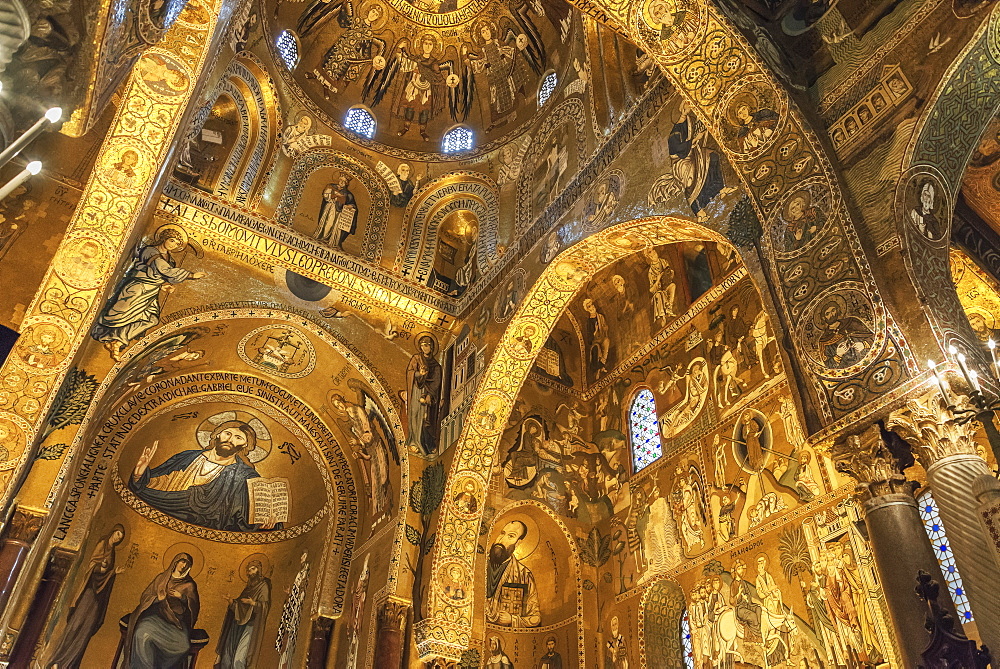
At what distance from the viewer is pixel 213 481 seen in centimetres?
1326

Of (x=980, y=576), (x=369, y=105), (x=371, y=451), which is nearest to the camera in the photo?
(x=980, y=576)

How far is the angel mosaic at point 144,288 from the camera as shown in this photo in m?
9.82

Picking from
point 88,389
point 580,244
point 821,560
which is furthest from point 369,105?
point 821,560

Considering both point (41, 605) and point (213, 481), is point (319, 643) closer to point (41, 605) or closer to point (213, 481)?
point (213, 481)

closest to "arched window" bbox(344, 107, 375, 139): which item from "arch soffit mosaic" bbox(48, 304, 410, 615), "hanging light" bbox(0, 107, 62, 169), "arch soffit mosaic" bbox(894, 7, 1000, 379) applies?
"arch soffit mosaic" bbox(48, 304, 410, 615)

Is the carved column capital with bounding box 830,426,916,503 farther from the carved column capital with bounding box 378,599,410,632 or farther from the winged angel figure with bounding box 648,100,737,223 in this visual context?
the carved column capital with bounding box 378,599,410,632

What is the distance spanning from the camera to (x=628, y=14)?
760 centimetres

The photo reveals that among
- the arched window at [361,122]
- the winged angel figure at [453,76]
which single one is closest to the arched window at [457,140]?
the winged angel figure at [453,76]

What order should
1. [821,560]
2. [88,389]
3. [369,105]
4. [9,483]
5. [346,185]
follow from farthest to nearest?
[369,105] < [346,185] < [88,389] < [821,560] < [9,483]

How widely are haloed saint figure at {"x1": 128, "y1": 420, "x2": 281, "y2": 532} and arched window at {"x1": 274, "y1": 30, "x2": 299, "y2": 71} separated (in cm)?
676

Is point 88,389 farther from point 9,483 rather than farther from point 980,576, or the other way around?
point 980,576

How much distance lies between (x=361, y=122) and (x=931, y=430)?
12.0 metres

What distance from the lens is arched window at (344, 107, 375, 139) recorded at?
14.0 m

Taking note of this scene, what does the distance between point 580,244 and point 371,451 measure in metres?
5.23
